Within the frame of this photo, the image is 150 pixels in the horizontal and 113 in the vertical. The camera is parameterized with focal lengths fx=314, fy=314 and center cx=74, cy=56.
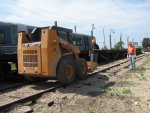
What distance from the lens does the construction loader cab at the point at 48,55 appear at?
11664 mm

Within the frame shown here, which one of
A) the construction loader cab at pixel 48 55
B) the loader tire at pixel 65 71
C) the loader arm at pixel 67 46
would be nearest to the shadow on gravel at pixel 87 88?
the loader tire at pixel 65 71

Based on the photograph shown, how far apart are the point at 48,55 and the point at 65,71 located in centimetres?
119

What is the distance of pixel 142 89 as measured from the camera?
446 inches

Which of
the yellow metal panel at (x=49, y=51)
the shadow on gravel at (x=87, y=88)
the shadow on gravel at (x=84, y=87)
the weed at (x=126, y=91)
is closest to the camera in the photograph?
the weed at (x=126, y=91)

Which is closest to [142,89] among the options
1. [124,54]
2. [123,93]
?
[123,93]

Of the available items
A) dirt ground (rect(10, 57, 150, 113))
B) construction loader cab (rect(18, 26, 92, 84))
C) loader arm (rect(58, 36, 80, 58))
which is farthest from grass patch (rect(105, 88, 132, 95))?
loader arm (rect(58, 36, 80, 58))

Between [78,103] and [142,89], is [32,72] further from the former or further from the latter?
[142,89]

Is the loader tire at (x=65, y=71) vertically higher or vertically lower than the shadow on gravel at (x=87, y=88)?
higher

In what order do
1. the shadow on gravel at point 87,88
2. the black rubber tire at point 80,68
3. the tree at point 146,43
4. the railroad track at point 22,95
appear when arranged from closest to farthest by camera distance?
the railroad track at point 22,95 < the shadow on gravel at point 87,88 < the black rubber tire at point 80,68 < the tree at point 146,43

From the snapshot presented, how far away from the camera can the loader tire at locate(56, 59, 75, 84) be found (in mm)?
12250

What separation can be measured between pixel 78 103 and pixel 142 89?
3139 millimetres

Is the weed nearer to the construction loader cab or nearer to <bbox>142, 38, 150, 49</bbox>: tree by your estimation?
the construction loader cab

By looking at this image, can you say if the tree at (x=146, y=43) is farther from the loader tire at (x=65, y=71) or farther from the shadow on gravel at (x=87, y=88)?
the loader tire at (x=65, y=71)

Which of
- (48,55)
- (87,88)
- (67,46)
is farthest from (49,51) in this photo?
(87,88)
